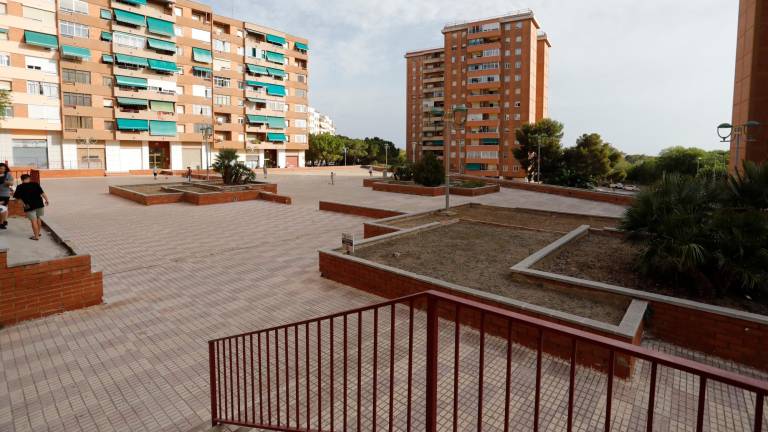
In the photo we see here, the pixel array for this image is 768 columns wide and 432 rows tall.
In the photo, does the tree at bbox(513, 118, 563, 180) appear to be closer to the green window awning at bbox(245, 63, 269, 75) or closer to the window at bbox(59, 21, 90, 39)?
the green window awning at bbox(245, 63, 269, 75)

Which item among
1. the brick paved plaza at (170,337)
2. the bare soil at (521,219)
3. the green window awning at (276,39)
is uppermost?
the green window awning at (276,39)

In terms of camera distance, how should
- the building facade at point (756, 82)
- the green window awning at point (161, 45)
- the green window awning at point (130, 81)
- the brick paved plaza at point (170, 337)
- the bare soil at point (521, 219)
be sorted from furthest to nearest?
the green window awning at point (161, 45) < the green window awning at point (130, 81) < the building facade at point (756, 82) < the bare soil at point (521, 219) < the brick paved plaza at point (170, 337)

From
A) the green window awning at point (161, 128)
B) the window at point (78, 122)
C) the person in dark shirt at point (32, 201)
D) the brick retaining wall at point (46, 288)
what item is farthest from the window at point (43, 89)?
the brick retaining wall at point (46, 288)

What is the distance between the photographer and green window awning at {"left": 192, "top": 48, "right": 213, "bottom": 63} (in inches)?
2046

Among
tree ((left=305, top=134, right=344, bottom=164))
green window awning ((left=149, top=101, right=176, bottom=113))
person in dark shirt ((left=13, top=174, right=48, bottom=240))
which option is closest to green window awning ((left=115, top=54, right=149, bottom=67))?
green window awning ((left=149, top=101, right=176, bottom=113))

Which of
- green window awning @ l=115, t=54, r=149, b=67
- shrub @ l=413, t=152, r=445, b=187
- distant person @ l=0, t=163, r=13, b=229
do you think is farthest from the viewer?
green window awning @ l=115, t=54, r=149, b=67

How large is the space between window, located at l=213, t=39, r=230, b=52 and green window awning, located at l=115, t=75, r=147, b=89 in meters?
10.4

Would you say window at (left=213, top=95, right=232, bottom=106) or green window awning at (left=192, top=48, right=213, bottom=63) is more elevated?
green window awning at (left=192, top=48, right=213, bottom=63)

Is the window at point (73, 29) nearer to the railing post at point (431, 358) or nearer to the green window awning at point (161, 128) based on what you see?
the green window awning at point (161, 128)

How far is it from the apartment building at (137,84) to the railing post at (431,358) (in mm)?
34625

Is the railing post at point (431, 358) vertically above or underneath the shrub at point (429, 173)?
underneath

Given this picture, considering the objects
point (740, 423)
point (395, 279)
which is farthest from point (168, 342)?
point (740, 423)

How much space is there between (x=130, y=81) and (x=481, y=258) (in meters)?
50.9

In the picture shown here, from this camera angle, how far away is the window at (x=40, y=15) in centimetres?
3944
